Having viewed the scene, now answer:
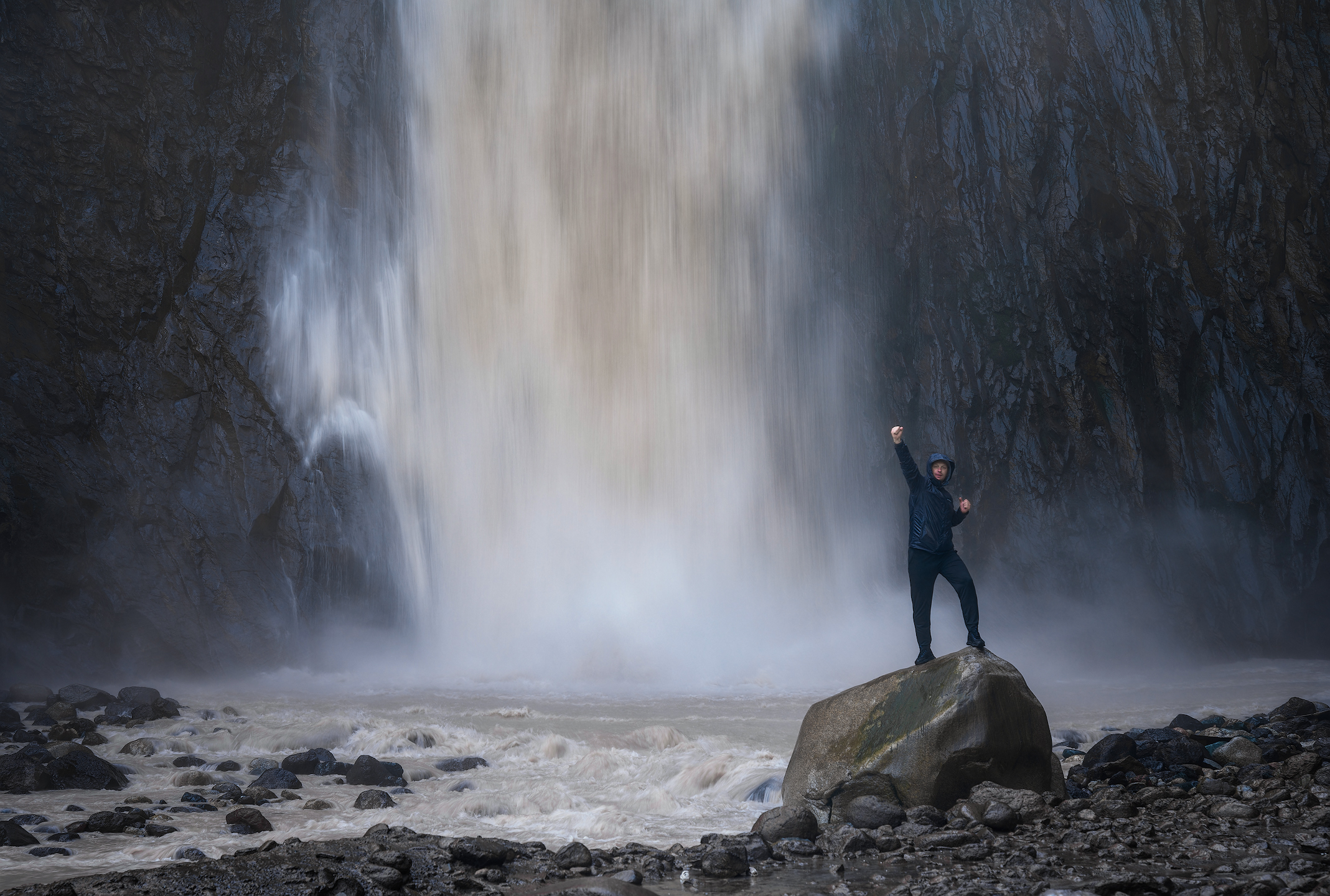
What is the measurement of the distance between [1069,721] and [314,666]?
61.2 feet

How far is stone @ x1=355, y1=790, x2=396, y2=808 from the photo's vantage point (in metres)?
8.46

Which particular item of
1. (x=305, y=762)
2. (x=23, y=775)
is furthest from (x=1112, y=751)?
(x=23, y=775)

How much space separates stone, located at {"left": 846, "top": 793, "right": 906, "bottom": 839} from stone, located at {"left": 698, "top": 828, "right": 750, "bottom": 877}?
859 millimetres

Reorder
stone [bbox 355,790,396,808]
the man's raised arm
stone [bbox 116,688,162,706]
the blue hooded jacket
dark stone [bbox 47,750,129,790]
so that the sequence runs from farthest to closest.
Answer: stone [bbox 116,688,162,706] → dark stone [bbox 47,750,129,790] → stone [bbox 355,790,396,808] → the blue hooded jacket → the man's raised arm

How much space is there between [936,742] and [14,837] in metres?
7.26

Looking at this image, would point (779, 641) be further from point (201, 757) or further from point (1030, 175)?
point (201, 757)

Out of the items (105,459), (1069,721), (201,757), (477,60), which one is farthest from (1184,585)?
(105,459)

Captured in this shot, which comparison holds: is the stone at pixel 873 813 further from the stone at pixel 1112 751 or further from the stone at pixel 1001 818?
the stone at pixel 1112 751

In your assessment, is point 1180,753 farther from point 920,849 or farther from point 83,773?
point 83,773

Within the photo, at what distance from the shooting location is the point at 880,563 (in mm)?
26078

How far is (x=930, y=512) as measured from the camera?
770 centimetres

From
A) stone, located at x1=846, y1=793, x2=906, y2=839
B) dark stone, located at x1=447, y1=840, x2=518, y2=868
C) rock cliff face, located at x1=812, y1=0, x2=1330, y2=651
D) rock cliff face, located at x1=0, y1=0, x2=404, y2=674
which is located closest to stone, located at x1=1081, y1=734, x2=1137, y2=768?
stone, located at x1=846, y1=793, x2=906, y2=839

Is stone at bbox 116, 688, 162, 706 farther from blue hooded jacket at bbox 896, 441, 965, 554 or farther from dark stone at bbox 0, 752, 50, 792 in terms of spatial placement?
blue hooded jacket at bbox 896, 441, 965, 554

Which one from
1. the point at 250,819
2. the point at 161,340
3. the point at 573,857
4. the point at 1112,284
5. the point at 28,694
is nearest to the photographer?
the point at 573,857
